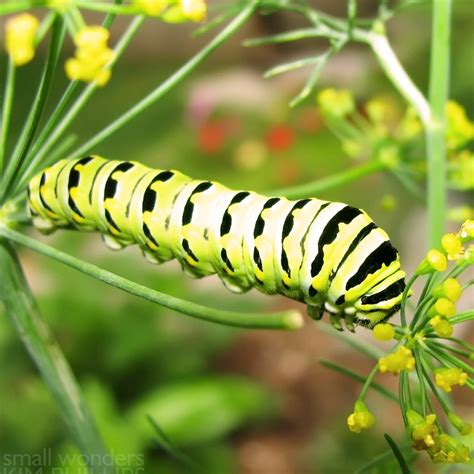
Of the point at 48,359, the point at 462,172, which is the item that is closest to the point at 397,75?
the point at 462,172

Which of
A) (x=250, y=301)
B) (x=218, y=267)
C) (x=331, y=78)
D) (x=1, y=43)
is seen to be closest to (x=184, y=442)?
(x=250, y=301)

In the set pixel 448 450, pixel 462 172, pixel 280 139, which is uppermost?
pixel 280 139

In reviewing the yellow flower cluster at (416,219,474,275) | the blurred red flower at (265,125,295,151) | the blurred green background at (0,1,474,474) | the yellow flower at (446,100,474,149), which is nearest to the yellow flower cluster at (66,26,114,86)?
the yellow flower cluster at (416,219,474,275)

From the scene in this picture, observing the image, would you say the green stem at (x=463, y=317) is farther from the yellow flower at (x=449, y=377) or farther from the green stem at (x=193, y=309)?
the green stem at (x=193, y=309)

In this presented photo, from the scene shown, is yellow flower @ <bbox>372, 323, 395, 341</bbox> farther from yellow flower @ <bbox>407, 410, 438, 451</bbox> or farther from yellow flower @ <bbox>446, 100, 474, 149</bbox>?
yellow flower @ <bbox>446, 100, 474, 149</bbox>

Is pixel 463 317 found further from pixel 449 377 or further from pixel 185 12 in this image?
pixel 185 12

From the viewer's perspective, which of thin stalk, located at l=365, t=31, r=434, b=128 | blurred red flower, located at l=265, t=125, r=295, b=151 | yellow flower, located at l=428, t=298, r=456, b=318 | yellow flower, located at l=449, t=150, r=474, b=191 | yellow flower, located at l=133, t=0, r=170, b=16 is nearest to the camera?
yellow flower, located at l=133, t=0, r=170, b=16

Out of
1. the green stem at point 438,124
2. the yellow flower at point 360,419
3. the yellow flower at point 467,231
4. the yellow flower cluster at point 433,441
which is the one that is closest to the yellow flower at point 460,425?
the yellow flower cluster at point 433,441
